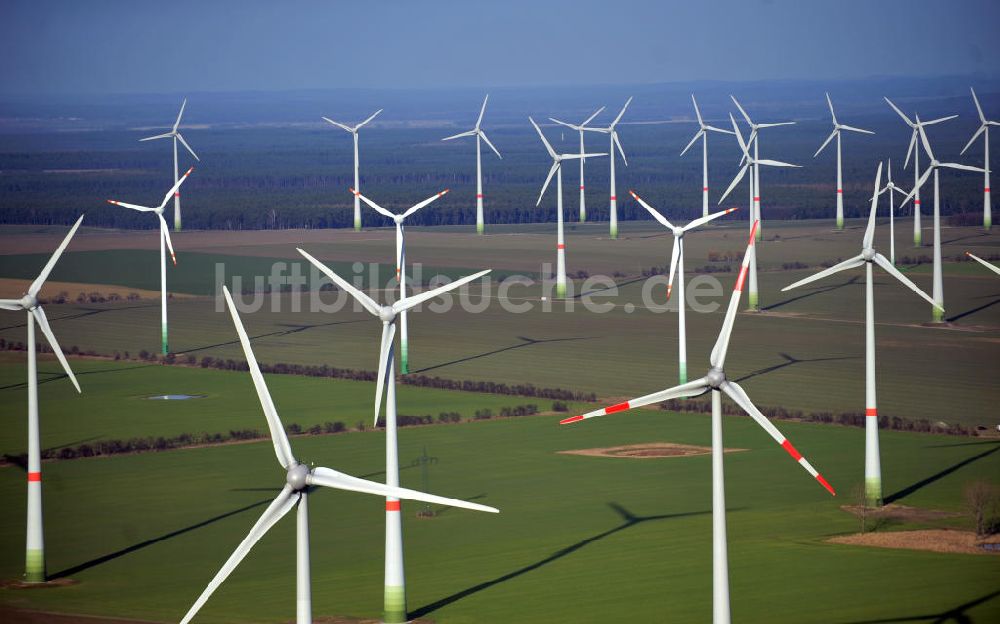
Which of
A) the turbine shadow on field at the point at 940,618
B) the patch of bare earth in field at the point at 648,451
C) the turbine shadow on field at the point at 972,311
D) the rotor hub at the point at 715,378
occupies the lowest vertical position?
the turbine shadow on field at the point at 940,618

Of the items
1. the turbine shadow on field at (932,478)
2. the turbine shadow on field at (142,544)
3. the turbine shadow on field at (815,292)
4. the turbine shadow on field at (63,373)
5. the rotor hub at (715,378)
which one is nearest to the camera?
the rotor hub at (715,378)

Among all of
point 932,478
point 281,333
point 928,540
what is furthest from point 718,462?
point 281,333

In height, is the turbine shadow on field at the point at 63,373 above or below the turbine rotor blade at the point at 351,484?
above

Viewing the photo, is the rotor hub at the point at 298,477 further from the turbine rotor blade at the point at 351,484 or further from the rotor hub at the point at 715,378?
the rotor hub at the point at 715,378

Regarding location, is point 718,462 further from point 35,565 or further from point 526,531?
point 35,565

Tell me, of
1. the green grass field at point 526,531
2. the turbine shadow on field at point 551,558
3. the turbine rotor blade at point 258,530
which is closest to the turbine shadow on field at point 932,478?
the green grass field at point 526,531

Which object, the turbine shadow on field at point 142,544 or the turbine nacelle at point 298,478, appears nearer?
the turbine nacelle at point 298,478

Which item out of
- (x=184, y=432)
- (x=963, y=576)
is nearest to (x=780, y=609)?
(x=963, y=576)
